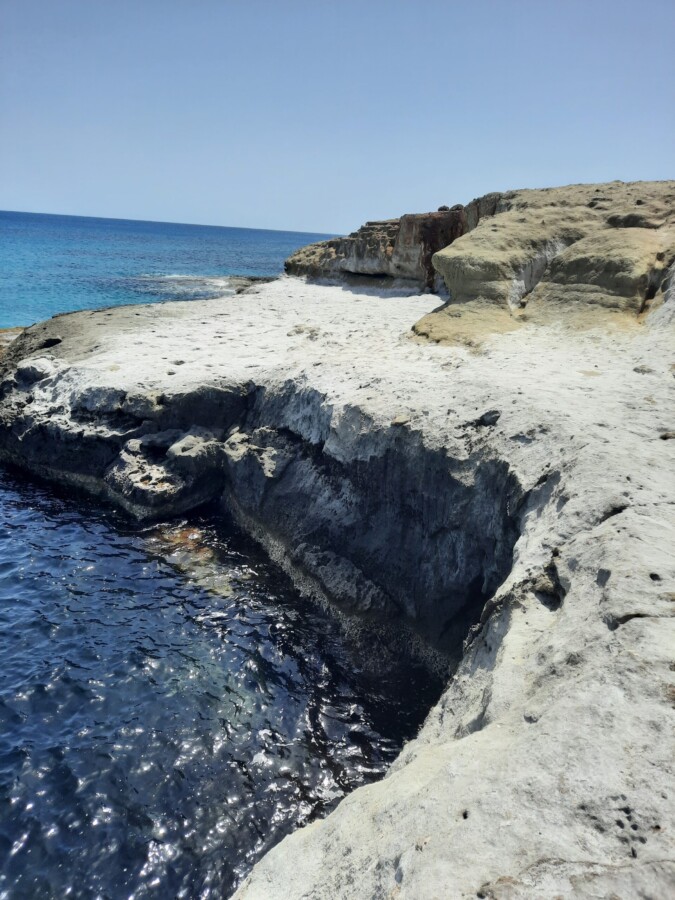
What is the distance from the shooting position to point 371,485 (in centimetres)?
1336

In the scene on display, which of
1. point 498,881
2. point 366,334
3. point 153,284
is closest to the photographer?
point 498,881

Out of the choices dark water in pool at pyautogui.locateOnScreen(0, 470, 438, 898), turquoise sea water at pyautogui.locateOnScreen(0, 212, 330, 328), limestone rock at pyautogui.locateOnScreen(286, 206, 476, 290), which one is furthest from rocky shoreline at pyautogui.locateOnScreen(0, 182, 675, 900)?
turquoise sea water at pyautogui.locateOnScreen(0, 212, 330, 328)

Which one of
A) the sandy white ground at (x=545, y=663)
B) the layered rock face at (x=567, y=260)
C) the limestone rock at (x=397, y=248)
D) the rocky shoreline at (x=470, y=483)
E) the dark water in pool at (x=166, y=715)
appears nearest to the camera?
the sandy white ground at (x=545, y=663)

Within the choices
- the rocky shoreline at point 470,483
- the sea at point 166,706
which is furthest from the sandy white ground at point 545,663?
the sea at point 166,706

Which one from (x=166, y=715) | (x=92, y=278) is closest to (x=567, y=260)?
(x=166, y=715)

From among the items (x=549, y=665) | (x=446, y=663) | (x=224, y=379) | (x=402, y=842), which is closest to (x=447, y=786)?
(x=402, y=842)

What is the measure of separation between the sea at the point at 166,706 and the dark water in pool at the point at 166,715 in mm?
27

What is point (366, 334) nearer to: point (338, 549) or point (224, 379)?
point (224, 379)

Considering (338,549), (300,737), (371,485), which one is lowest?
(300,737)

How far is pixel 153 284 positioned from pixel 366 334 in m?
39.8

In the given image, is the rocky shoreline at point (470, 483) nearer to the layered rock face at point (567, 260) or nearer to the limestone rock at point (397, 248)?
the layered rock face at point (567, 260)

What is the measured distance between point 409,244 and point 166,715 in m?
25.4

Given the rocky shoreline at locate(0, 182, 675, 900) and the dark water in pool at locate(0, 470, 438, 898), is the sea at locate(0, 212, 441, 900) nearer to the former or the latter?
the dark water in pool at locate(0, 470, 438, 898)

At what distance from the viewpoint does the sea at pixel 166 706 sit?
322 inches
